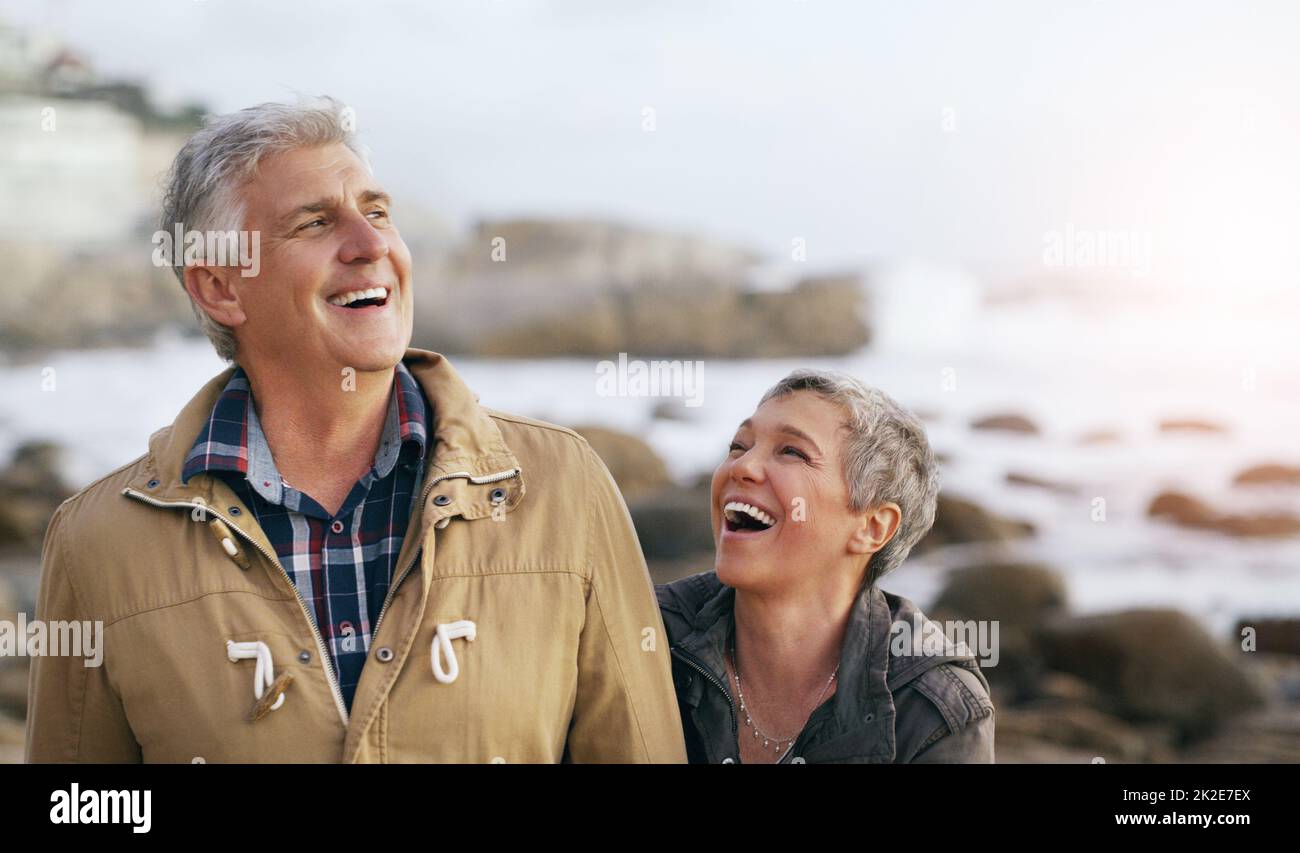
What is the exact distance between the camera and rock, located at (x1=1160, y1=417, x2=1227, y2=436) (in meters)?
9.91

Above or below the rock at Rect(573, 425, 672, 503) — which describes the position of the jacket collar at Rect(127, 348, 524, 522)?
above

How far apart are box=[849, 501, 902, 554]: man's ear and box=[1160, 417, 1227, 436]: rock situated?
27.2 ft

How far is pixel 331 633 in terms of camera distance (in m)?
1.99

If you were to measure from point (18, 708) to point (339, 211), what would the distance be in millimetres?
6769

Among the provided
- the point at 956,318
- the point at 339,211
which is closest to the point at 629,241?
the point at 956,318

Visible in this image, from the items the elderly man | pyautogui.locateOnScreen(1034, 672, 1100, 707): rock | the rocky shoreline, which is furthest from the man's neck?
pyautogui.locateOnScreen(1034, 672, 1100, 707): rock

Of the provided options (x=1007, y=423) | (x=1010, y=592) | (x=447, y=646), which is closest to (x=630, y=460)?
(x=1010, y=592)

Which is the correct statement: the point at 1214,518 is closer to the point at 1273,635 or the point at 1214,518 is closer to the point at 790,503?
the point at 1273,635

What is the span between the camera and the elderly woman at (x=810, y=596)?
216 cm

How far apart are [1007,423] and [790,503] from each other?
8.15 metres

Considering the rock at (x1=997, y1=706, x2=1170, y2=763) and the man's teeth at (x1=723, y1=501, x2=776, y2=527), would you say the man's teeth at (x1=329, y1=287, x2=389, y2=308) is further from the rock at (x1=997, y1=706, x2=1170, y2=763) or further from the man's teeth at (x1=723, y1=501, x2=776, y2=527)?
the rock at (x1=997, y1=706, x2=1170, y2=763)

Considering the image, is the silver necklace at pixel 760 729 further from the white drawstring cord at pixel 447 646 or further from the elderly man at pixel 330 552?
the white drawstring cord at pixel 447 646
